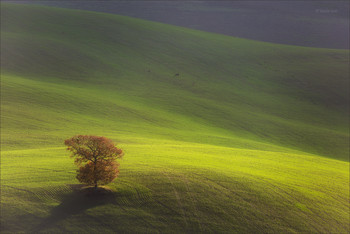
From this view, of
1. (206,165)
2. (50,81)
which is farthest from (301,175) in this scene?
(50,81)

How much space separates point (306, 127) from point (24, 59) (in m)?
37.9

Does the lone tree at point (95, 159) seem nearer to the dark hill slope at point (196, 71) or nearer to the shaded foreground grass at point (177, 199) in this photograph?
the shaded foreground grass at point (177, 199)

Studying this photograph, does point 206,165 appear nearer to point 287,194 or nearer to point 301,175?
point 287,194

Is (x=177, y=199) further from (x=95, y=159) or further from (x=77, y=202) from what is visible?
(x=77, y=202)

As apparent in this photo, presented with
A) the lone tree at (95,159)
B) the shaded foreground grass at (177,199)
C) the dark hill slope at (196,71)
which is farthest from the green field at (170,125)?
the lone tree at (95,159)

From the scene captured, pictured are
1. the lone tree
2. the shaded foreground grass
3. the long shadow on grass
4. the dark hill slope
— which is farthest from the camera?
the dark hill slope

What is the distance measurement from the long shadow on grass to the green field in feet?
0.21

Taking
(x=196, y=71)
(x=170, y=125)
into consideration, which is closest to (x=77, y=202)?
(x=170, y=125)

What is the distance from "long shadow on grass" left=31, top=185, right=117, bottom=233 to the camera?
13696 millimetres

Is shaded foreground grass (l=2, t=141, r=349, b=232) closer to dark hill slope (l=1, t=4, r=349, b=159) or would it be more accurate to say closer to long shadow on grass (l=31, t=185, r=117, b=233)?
long shadow on grass (l=31, t=185, r=117, b=233)

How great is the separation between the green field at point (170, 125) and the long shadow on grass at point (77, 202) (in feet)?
0.21

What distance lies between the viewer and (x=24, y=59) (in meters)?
47.4

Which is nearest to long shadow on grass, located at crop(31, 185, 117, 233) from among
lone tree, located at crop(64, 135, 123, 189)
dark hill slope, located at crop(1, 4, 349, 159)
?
lone tree, located at crop(64, 135, 123, 189)

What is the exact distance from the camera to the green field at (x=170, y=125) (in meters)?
15.0
